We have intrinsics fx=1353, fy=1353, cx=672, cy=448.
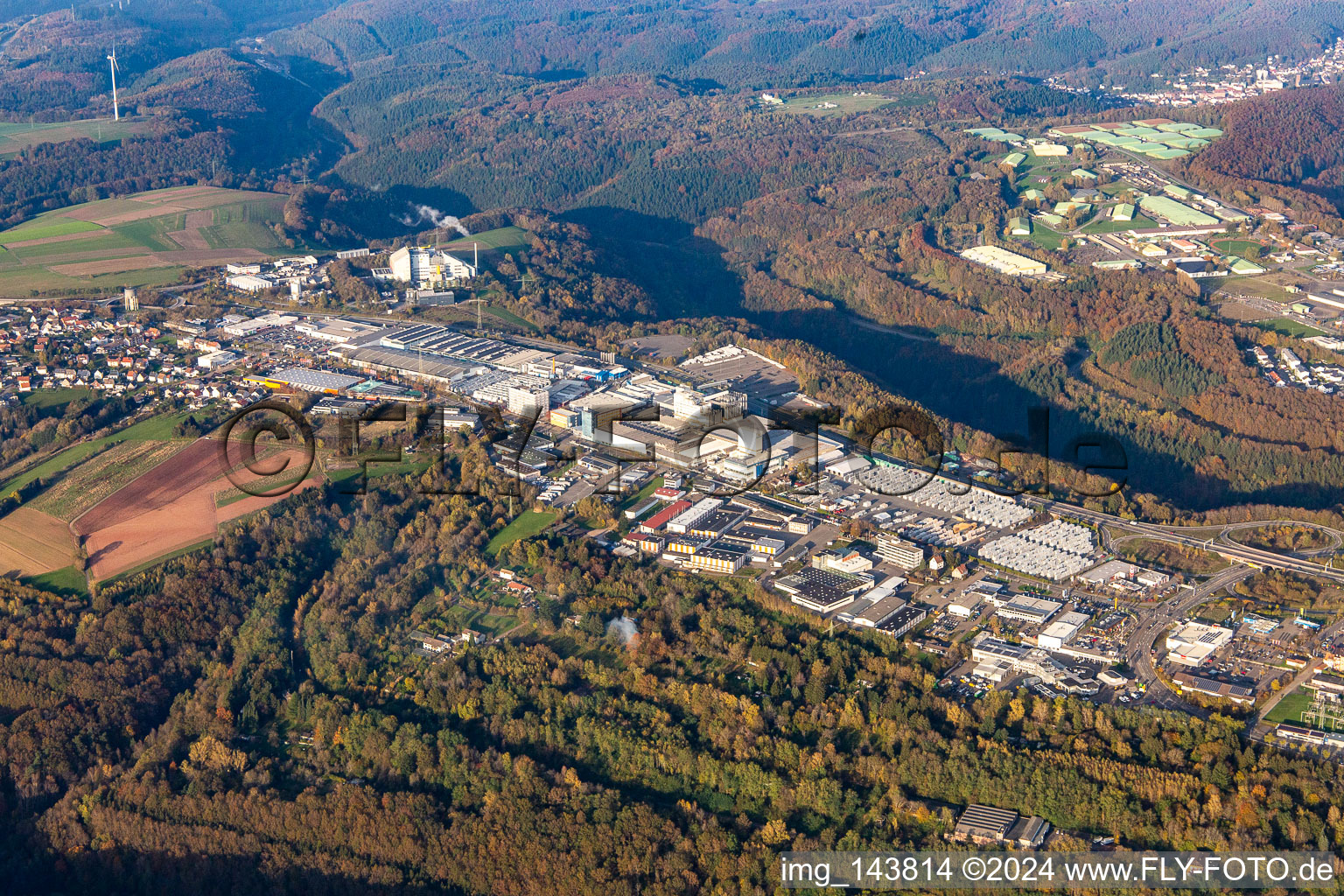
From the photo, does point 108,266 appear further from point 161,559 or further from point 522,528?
point 522,528

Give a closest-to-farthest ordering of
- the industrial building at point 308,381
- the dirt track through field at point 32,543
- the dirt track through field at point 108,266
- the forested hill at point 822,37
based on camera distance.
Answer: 1. the dirt track through field at point 32,543
2. the industrial building at point 308,381
3. the dirt track through field at point 108,266
4. the forested hill at point 822,37

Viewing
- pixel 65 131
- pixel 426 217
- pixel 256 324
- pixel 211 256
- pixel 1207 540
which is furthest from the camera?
pixel 65 131

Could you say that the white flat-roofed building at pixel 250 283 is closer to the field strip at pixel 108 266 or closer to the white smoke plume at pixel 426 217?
→ the field strip at pixel 108 266

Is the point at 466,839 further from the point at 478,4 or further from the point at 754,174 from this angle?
the point at 478,4

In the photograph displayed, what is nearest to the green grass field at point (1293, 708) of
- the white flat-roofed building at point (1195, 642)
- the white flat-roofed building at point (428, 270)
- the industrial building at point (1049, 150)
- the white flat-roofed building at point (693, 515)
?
the white flat-roofed building at point (1195, 642)

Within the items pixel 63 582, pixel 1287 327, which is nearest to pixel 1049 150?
pixel 1287 327

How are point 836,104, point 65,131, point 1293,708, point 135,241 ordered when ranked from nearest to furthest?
point 1293,708
point 135,241
point 65,131
point 836,104
